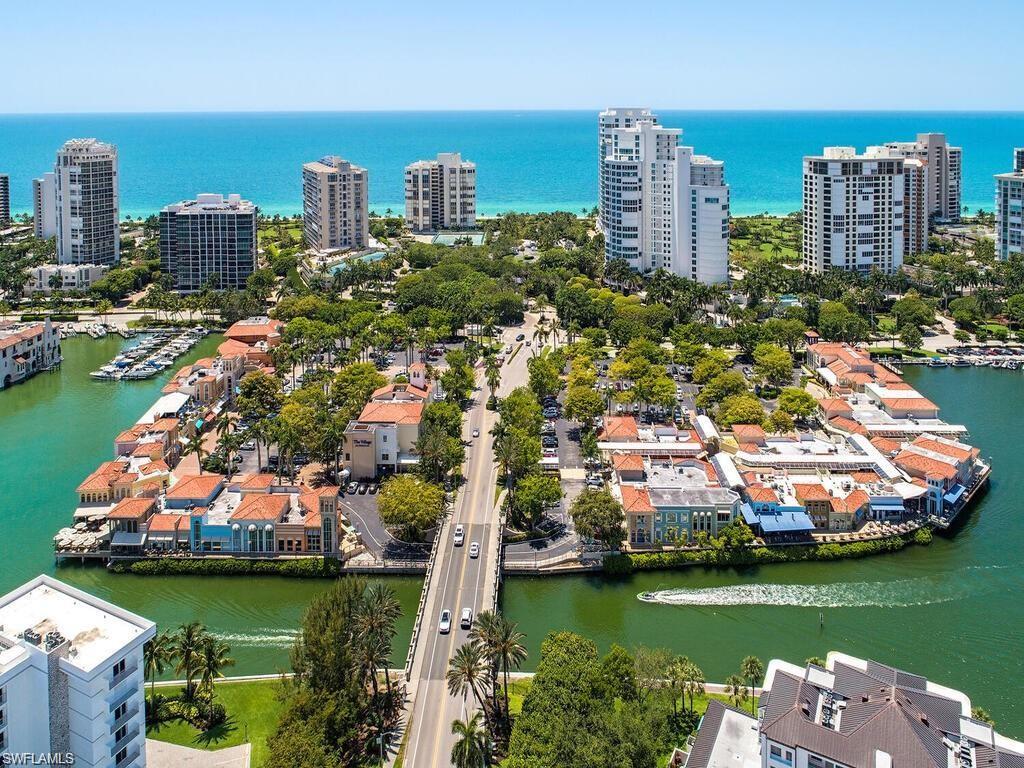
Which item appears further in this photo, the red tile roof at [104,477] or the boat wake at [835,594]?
the red tile roof at [104,477]

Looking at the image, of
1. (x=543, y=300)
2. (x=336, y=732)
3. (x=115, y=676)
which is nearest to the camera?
(x=115, y=676)

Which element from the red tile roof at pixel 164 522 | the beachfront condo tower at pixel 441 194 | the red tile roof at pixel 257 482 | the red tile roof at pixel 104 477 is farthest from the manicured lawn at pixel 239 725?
the beachfront condo tower at pixel 441 194

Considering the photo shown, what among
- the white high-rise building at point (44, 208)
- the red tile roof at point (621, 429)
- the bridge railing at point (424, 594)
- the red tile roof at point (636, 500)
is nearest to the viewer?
the bridge railing at point (424, 594)

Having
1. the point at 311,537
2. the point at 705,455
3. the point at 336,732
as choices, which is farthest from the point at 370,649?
the point at 705,455

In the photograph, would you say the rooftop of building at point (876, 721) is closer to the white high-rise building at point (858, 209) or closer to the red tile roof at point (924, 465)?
the red tile roof at point (924, 465)

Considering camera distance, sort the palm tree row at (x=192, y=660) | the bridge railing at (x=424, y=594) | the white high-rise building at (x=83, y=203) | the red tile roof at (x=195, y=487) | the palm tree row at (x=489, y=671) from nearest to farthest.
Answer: the palm tree row at (x=489, y=671)
the palm tree row at (x=192, y=660)
the bridge railing at (x=424, y=594)
the red tile roof at (x=195, y=487)
the white high-rise building at (x=83, y=203)

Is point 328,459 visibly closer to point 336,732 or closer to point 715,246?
point 336,732
